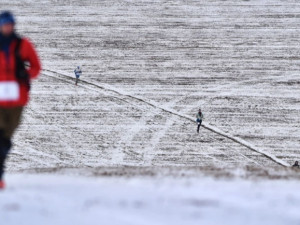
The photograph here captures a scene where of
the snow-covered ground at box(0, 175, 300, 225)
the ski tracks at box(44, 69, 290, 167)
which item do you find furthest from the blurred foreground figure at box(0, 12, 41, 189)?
the ski tracks at box(44, 69, 290, 167)

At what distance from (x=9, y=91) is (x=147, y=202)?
4.79 ft

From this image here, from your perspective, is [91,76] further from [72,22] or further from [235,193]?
[235,193]

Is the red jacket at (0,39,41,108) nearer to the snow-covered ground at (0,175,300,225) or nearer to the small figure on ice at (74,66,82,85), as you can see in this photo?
the snow-covered ground at (0,175,300,225)

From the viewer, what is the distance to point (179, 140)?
1892 centimetres

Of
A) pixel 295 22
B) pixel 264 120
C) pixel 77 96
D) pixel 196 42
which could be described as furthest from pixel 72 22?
pixel 264 120

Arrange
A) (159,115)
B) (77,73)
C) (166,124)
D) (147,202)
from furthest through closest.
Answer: (77,73) < (159,115) < (166,124) < (147,202)

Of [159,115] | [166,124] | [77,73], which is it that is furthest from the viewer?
[77,73]

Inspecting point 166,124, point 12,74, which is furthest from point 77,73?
point 12,74

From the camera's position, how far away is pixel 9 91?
13.5ft

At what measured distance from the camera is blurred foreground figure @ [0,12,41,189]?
4078mm

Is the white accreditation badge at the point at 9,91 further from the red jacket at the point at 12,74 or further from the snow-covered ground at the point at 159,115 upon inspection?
the snow-covered ground at the point at 159,115

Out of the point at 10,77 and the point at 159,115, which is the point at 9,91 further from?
the point at 159,115

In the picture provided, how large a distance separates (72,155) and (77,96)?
17.8 ft

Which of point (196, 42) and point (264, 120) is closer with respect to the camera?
point (264, 120)
